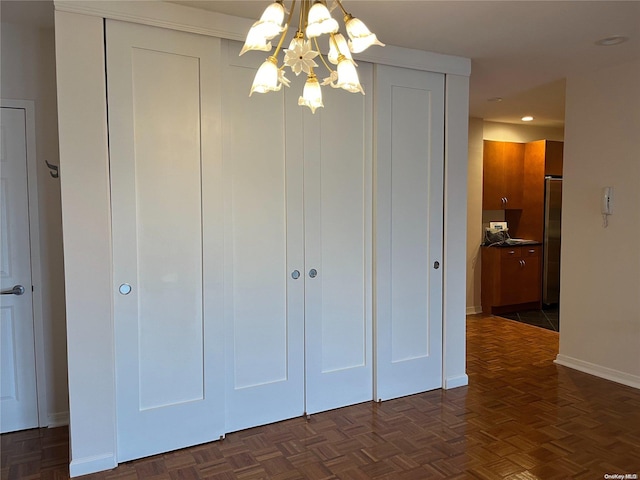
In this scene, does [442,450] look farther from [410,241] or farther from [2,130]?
[2,130]

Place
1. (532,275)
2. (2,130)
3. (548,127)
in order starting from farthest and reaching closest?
(548,127)
(532,275)
(2,130)

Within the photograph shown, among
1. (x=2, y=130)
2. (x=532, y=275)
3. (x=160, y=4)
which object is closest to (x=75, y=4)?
(x=160, y=4)

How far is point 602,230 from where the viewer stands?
4059mm

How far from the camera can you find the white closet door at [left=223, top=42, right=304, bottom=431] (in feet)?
9.87

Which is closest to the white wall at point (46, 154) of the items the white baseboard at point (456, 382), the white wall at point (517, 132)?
the white baseboard at point (456, 382)

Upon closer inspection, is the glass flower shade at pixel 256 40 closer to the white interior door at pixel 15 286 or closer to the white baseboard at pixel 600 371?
the white interior door at pixel 15 286

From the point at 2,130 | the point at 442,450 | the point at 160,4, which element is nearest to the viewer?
the point at 160,4

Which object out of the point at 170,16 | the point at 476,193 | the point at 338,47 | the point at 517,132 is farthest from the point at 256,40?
the point at 517,132

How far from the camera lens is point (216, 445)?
291 cm

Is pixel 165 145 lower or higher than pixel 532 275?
higher

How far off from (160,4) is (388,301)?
2.39 metres

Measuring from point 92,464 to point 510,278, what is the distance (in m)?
5.28

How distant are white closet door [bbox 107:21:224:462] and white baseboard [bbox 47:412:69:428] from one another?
0.75m

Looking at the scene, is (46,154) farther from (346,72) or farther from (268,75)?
(346,72)
